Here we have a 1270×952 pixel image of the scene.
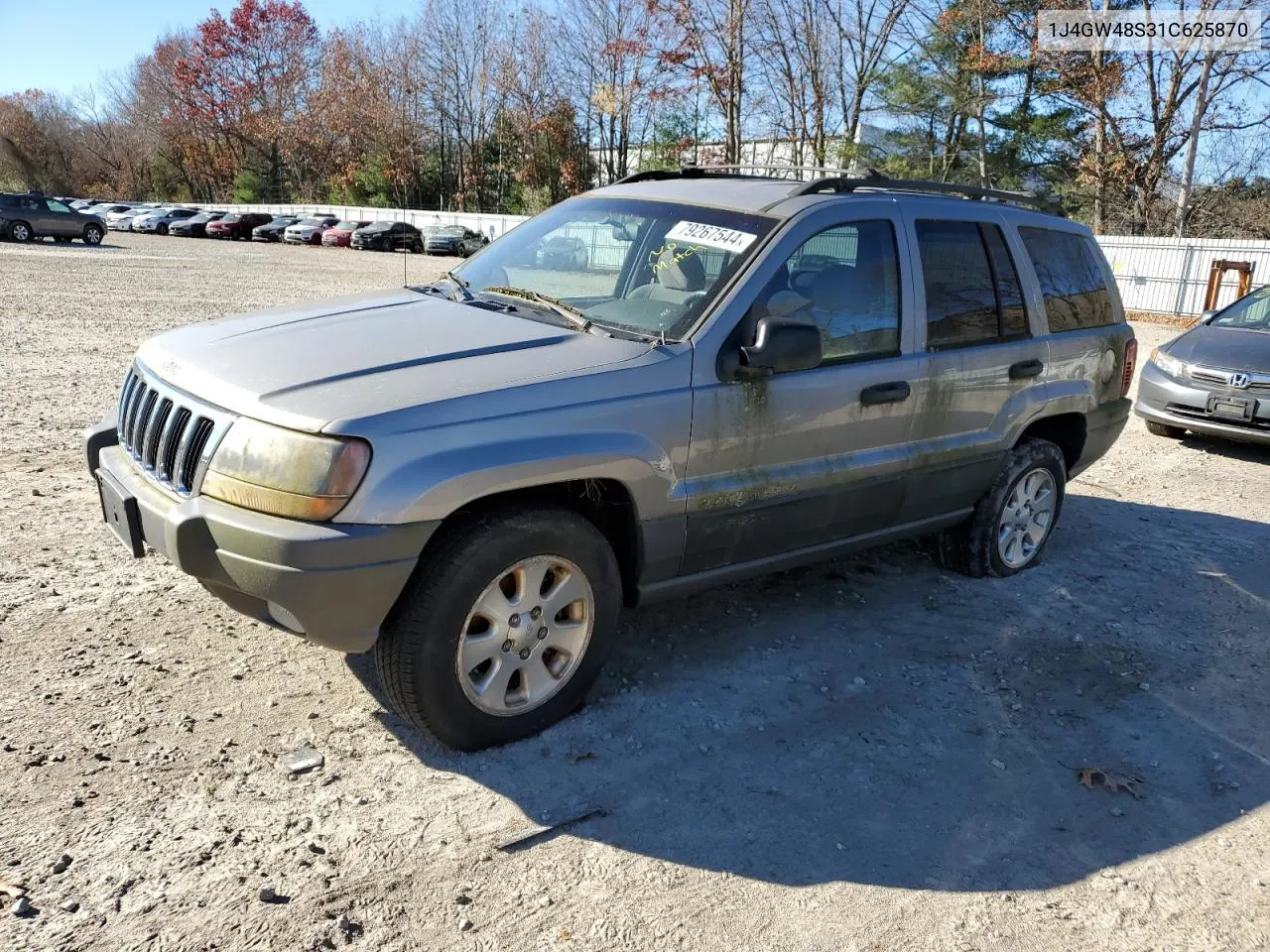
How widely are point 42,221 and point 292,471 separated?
33.2 metres

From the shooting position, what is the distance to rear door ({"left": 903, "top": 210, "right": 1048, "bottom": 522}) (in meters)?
4.36

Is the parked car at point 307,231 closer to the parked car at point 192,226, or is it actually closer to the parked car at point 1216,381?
the parked car at point 192,226

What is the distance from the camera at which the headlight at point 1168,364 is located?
339 inches

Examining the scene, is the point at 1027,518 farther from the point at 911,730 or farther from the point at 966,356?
the point at 911,730

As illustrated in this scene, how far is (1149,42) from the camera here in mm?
29500

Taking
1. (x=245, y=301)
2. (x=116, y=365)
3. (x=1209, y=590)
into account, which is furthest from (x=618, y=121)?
(x=1209, y=590)

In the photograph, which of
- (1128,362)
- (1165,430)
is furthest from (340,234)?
(1128,362)

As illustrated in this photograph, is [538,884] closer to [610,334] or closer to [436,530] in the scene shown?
[436,530]

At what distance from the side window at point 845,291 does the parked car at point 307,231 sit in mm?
42307

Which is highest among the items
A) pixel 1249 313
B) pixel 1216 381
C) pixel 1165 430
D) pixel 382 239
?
pixel 382 239

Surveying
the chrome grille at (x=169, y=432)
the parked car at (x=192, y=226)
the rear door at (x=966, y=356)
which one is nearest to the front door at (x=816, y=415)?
the rear door at (x=966, y=356)

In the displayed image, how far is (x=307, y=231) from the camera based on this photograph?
4306 cm

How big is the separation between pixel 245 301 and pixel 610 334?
48.8 feet

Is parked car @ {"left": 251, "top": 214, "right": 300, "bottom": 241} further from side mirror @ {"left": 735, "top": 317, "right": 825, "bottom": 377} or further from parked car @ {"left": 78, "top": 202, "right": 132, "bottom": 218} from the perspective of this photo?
side mirror @ {"left": 735, "top": 317, "right": 825, "bottom": 377}
